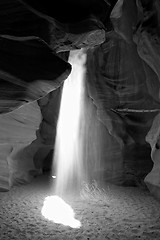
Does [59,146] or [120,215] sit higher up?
[120,215]

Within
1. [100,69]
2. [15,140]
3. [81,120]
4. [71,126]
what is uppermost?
[100,69]

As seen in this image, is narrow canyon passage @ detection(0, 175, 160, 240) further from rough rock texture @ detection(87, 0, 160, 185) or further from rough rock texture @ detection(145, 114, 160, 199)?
rough rock texture @ detection(87, 0, 160, 185)

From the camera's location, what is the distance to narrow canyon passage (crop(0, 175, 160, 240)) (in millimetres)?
6406

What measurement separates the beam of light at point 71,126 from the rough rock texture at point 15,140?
3.80 metres

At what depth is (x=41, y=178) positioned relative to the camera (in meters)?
13.8

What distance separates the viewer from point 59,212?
813 centimetres

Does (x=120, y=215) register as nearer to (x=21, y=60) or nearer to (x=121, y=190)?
(x=121, y=190)

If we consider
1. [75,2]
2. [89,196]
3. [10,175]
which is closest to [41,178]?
[10,175]

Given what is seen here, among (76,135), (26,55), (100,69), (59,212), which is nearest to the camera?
(26,55)

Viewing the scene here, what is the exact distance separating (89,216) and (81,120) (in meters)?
8.78

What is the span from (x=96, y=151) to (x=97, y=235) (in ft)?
27.1

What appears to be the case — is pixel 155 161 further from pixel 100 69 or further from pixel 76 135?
pixel 76 135

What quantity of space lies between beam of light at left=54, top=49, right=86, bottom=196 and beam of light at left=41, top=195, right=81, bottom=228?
6003mm

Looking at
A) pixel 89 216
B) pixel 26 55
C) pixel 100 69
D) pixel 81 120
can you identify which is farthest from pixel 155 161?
pixel 26 55
